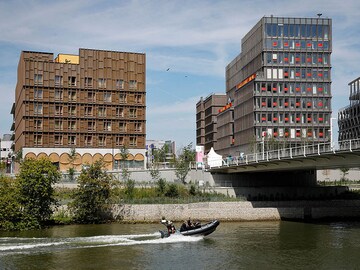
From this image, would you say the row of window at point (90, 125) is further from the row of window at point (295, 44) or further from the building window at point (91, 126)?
the row of window at point (295, 44)

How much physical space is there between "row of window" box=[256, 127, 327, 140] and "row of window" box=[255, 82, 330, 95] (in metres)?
8.10

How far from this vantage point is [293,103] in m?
116

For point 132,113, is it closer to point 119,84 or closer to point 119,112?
point 119,112

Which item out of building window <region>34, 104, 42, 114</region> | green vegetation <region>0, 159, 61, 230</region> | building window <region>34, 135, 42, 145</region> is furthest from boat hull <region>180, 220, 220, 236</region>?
building window <region>34, 104, 42, 114</region>

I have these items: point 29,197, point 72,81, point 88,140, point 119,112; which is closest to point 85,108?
point 72,81

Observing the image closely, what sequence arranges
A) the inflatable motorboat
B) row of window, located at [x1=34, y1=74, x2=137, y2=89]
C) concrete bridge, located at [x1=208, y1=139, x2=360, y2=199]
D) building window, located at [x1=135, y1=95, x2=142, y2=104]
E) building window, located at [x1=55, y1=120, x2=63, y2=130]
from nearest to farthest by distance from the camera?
the inflatable motorboat → concrete bridge, located at [x1=208, y1=139, x2=360, y2=199] → row of window, located at [x1=34, y1=74, x2=137, y2=89] → building window, located at [x1=55, y1=120, x2=63, y2=130] → building window, located at [x1=135, y1=95, x2=142, y2=104]

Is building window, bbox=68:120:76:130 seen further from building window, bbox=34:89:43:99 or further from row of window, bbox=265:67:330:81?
row of window, bbox=265:67:330:81

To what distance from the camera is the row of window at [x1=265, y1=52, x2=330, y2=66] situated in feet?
379

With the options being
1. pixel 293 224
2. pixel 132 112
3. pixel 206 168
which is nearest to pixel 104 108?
pixel 132 112

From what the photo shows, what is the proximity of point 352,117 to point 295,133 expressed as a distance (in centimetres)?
3509

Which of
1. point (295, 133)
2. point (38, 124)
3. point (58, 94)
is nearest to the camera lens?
point (38, 124)

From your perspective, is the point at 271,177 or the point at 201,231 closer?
the point at 201,231

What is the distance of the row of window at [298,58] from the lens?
115438mm

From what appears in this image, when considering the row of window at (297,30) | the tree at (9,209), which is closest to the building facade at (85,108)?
the row of window at (297,30)
